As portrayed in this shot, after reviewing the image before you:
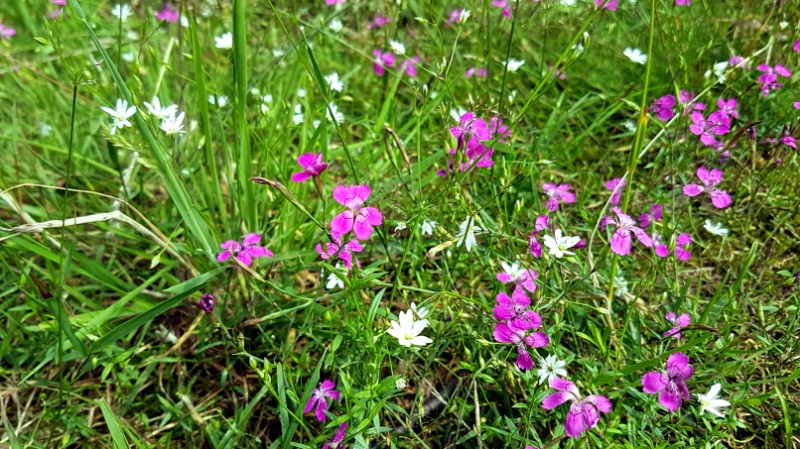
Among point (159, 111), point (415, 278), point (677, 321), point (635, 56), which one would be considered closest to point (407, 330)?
point (415, 278)

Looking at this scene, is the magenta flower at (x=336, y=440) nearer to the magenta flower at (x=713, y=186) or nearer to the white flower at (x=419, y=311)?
the white flower at (x=419, y=311)

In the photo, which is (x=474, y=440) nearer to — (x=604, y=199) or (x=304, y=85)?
(x=604, y=199)

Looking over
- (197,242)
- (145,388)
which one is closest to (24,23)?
(197,242)

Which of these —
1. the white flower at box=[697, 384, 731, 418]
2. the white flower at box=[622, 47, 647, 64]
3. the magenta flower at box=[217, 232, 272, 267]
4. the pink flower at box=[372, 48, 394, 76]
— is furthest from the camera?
the pink flower at box=[372, 48, 394, 76]

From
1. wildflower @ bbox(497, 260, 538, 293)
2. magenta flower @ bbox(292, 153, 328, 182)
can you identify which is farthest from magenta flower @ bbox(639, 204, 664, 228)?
magenta flower @ bbox(292, 153, 328, 182)

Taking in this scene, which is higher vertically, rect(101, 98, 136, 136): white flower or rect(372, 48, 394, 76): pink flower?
rect(101, 98, 136, 136): white flower

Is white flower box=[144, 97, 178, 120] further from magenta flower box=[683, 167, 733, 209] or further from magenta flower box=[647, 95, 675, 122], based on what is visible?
magenta flower box=[683, 167, 733, 209]

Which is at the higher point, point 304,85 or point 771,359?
point 304,85
